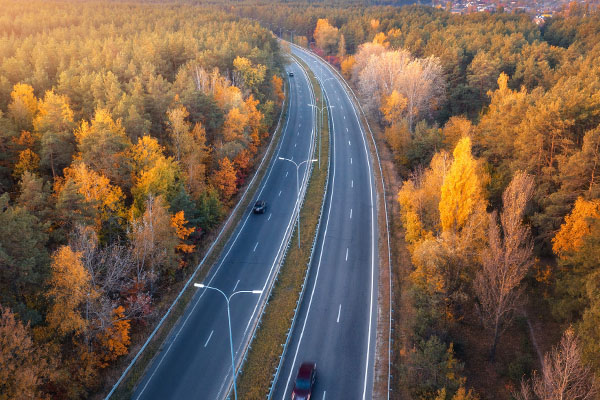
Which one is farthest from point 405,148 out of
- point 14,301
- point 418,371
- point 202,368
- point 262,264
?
point 14,301

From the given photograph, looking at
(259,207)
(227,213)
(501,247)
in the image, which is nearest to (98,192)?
(227,213)

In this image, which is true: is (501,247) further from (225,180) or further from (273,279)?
(225,180)

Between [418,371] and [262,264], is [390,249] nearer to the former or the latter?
[262,264]

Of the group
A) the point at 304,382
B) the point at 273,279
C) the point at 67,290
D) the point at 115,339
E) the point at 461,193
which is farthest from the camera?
the point at 273,279

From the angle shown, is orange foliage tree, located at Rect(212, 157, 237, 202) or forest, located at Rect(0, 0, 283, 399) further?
orange foliage tree, located at Rect(212, 157, 237, 202)

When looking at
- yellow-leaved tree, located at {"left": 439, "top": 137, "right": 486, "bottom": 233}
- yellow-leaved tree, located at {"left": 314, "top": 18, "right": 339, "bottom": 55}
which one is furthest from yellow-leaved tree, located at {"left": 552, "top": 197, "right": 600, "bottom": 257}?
yellow-leaved tree, located at {"left": 314, "top": 18, "right": 339, "bottom": 55}

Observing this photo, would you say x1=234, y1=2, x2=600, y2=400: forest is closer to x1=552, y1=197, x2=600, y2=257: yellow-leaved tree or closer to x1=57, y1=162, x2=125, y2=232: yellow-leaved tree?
x1=552, y1=197, x2=600, y2=257: yellow-leaved tree

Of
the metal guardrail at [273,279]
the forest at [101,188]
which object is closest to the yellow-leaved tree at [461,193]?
Answer: the metal guardrail at [273,279]
